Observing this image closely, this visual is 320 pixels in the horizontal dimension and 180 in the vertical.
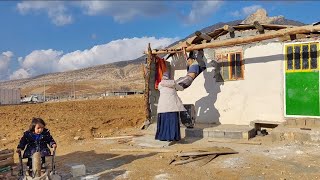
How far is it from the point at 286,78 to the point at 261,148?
115 inches

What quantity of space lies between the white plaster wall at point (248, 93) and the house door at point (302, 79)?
0.26 m

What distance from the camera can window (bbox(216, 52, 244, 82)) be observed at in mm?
12094

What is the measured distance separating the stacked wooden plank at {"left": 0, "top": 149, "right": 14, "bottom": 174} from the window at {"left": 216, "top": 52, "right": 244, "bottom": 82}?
782cm

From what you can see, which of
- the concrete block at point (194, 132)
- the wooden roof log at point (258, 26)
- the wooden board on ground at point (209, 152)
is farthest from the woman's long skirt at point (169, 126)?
the wooden roof log at point (258, 26)

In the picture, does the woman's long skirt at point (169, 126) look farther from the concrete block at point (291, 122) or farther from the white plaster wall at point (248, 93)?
the concrete block at point (291, 122)

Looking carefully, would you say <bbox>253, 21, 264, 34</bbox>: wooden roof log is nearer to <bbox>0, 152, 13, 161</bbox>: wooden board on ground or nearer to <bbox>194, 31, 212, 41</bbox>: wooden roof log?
<bbox>194, 31, 212, 41</bbox>: wooden roof log

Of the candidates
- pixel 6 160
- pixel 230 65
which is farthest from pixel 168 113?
pixel 6 160

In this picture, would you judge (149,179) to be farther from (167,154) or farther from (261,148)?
(261,148)

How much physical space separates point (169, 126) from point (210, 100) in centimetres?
321

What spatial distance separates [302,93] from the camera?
10.8 metres

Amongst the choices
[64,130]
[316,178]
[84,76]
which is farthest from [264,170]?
[84,76]

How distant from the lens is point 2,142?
12.0m

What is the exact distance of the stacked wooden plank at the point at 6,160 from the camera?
642cm

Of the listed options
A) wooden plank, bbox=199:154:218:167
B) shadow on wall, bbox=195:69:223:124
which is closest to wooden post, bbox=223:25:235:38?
shadow on wall, bbox=195:69:223:124
